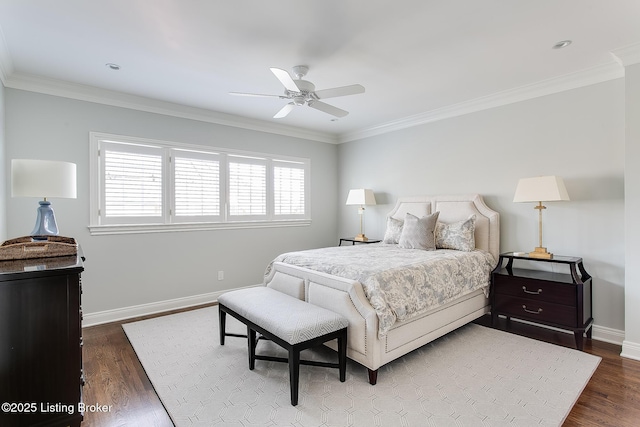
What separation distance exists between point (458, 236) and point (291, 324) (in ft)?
8.02

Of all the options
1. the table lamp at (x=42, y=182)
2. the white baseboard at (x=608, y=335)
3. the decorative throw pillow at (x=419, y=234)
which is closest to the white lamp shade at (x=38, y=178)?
the table lamp at (x=42, y=182)

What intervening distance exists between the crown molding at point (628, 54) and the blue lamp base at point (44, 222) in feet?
15.1

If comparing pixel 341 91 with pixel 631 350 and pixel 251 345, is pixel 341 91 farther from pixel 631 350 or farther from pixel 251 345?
pixel 631 350

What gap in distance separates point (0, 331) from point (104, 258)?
229 cm

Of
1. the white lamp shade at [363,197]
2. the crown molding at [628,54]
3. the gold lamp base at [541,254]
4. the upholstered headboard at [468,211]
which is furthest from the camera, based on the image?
the white lamp shade at [363,197]

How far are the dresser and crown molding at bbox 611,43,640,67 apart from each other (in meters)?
4.33

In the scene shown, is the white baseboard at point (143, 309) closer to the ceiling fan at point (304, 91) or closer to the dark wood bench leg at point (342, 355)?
the dark wood bench leg at point (342, 355)

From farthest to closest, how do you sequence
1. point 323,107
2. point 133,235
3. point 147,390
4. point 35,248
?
1. point 133,235
2. point 323,107
3. point 147,390
4. point 35,248

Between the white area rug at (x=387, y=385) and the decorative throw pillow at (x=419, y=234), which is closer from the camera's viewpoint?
the white area rug at (x=387, y=385)

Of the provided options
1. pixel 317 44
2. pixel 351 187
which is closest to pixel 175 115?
pixel 317 44

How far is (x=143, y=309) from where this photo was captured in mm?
3891

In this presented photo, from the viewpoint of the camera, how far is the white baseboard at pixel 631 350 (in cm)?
272

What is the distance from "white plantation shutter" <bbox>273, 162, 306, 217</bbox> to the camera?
17.1ft

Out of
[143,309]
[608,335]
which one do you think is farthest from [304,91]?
[608,335]
